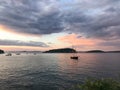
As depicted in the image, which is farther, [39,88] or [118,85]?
[39,88]

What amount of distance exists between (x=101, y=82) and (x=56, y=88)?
88.4 feet

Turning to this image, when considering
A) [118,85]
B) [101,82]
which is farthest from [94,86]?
[118,85]

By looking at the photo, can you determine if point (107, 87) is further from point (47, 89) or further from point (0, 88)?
point (0, 88)

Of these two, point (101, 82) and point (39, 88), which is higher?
point (101, 82)

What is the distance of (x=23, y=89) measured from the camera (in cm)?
3875

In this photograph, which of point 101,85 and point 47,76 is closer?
point 101,85

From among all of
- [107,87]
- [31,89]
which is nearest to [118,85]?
→ [107,87]

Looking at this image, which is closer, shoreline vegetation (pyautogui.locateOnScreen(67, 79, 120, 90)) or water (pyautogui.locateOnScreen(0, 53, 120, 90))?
shoreline vegetation (pyautogui.locateOnScreen(67, 79, 120, 90))

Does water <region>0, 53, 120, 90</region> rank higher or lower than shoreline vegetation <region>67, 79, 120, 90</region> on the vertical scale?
lower

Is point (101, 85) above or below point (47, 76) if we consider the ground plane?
above

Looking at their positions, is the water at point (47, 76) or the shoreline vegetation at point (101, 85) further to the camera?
the water at point (47, 76)

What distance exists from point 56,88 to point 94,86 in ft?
89.5

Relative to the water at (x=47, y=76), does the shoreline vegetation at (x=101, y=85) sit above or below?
above

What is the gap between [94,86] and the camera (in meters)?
14.6
